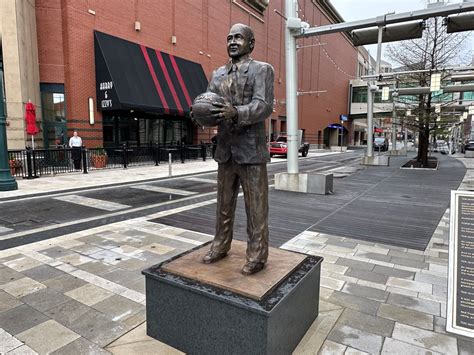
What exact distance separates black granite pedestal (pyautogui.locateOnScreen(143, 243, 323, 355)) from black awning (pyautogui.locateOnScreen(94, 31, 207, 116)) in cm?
1605

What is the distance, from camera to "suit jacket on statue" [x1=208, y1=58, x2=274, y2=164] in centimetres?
289

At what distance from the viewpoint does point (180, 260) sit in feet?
11.0

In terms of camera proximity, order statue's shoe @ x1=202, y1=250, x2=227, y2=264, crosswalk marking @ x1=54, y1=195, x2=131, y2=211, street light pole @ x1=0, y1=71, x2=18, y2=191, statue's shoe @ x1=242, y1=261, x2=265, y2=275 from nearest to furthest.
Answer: statue's shoe @ x1=242, y1=261, x2=265, y2=275
statue's shoe @ x1=202, y1=250, x2=227, y2=264
crosswalk marking @ x1=54, y1=195, x2=131, y2=211
street light pole @ x1=0, y1=71, x2=18, y2=191

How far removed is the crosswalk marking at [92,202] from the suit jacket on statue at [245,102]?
6.15 meters

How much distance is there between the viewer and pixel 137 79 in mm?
19016

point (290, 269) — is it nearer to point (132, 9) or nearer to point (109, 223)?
point (109, 223)

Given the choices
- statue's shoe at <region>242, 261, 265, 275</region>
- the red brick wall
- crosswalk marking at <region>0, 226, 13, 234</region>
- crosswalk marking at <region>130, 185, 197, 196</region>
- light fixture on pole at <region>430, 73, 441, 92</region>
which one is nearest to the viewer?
statue's shoe at <region>242, 261, 265, 275</region>

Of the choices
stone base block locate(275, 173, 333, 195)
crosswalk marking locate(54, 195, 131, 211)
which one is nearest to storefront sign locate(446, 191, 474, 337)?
crosswalk marking locate(54, 195, 131, 211)

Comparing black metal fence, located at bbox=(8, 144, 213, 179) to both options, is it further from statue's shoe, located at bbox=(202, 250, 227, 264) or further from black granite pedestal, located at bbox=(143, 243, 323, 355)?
black granite pedestal, located at bbox=(143, 243, 323, 355)

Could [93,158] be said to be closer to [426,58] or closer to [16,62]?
[16,62]

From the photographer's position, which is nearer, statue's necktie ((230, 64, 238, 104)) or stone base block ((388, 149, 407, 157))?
statue's necktie ((230, 64, 238, 104))

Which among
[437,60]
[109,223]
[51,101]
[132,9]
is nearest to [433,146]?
[437,60]

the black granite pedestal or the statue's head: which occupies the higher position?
the statue's head

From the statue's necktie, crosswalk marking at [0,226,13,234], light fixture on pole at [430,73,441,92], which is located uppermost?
light fixture on pole at [430,73,441,92]
